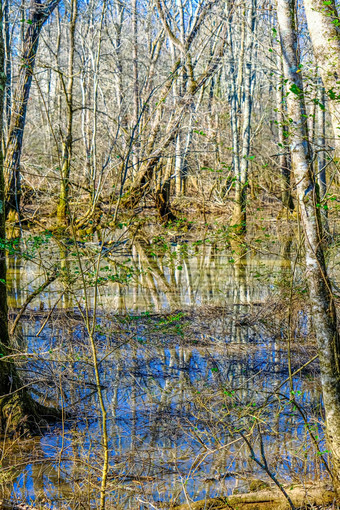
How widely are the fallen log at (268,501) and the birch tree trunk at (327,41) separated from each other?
2.29 m

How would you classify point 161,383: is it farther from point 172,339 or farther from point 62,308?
point 62,308

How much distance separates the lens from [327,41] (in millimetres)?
3576

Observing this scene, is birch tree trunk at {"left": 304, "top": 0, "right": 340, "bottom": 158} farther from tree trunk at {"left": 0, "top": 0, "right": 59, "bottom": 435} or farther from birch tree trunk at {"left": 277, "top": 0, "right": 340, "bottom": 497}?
tree trunk at {"left": 0, "top": 0, "right": 59, "bottom": 435}

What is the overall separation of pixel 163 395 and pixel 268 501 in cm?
210

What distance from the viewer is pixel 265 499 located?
3277mm

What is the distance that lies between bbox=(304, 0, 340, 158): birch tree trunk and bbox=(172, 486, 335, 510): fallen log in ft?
7.50

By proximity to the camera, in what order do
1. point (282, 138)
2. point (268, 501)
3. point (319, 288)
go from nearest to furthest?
point (268, 501), point (319, 288), point (282, 138)

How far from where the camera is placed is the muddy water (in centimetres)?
361

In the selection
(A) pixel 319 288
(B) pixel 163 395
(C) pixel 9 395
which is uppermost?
(A) pixel 319 288

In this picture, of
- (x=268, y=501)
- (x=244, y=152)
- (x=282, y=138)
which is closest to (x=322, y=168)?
(x=268, y=501)

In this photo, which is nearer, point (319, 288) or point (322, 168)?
point (322, 168)

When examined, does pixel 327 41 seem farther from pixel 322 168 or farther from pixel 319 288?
pixel 319 288

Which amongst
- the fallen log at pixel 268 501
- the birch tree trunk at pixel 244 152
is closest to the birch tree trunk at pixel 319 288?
the fallen log at pixel 268 501

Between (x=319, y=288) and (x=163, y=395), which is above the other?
(x=319, y=288)
